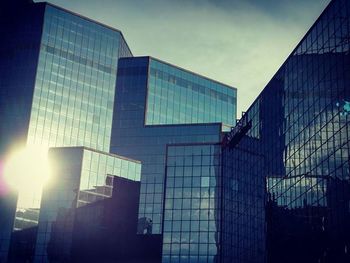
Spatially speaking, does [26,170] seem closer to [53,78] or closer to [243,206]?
[53,78]

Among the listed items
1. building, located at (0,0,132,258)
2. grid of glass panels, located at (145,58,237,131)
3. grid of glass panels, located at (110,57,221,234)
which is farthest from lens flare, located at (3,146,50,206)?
grid of glass panels, located at (145,58,237,131)

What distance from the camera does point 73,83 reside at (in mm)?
126375

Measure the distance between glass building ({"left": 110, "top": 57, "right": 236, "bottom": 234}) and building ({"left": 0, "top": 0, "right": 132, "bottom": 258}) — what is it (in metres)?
4.06

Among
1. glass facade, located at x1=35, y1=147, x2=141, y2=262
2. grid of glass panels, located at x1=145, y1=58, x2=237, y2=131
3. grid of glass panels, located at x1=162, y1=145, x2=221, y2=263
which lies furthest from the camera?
grid of glass panels, located at x1=145, y1=58, x2=237, y2=131

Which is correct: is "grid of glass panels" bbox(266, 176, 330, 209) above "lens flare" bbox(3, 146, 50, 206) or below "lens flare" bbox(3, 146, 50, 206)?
below

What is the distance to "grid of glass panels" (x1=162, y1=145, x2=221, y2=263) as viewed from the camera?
86125mm

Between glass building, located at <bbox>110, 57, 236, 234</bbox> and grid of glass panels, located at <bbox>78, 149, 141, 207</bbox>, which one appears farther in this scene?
glass building, located at <bbox>110, 57, 236, 234</bbox>

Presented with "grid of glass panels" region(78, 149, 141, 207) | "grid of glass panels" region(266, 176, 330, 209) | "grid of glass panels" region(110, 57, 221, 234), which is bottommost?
"grid of glass panels" region(266, 176, 330, 209)

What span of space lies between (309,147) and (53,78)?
8014 centimetres

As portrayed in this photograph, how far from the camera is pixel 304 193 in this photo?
57.9 metres

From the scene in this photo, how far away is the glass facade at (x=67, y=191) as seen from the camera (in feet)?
316

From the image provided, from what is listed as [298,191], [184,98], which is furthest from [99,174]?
[298,191]

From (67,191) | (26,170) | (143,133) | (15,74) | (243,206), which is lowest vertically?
(243,206)

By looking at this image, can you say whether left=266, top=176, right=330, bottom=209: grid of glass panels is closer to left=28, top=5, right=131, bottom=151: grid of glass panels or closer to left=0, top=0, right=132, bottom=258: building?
left=28, top=5, right=131, bottom=151: grid of glass panels
